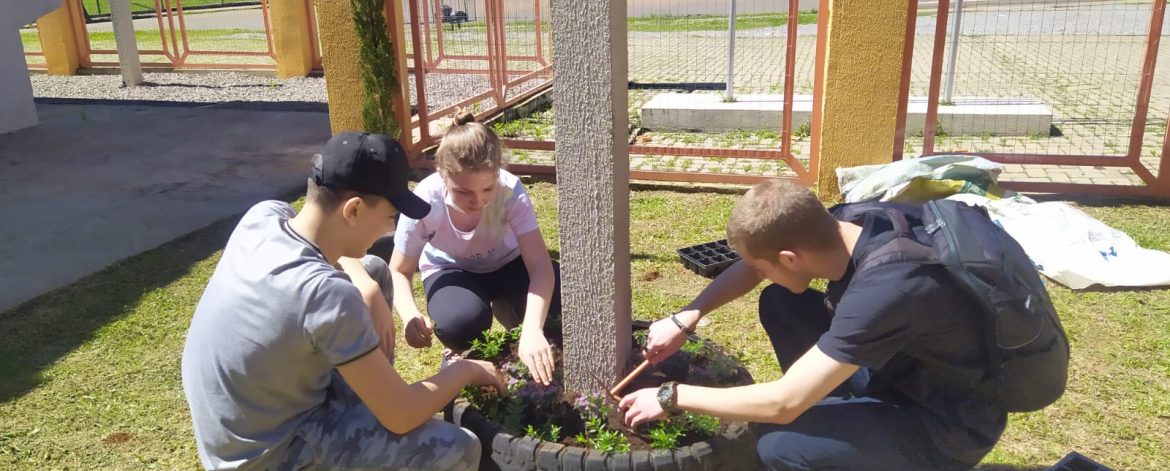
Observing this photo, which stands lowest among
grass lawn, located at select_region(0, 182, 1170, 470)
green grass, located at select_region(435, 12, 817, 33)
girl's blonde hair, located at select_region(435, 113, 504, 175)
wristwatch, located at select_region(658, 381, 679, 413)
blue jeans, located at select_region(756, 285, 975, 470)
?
grass lawn, located at select_region(0, 182, 1170, 470)

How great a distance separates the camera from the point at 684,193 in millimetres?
6289

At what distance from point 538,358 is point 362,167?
0.88 metres

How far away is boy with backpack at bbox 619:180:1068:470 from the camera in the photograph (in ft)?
6.30

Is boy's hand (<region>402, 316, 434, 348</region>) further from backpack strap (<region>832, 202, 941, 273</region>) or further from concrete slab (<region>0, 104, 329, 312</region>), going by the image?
concrete slab (<region>0, 104, 329, 312</region>)

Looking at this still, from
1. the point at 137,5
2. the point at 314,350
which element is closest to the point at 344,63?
the point at 314,350

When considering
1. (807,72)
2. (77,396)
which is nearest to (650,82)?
(807,72)

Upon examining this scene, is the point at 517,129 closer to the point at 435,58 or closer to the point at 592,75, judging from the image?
the point at 435,58

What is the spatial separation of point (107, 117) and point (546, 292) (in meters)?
8.97

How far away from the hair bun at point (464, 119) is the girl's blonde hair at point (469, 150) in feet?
0.17

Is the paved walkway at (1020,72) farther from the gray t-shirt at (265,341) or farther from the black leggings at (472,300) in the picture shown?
the gray t-shirt at (265,341)

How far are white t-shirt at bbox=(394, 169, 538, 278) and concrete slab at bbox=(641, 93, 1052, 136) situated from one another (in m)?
5.38

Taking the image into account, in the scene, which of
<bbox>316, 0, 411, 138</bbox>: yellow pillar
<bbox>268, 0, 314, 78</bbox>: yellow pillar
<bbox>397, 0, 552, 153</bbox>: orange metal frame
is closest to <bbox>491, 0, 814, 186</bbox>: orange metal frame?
<bbox>397, 0, 552, 153</bbox>: orange metal frame

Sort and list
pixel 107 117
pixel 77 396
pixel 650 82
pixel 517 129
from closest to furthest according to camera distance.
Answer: pixel 77 396, pixel 517 129, pixel 107 117, pixel 650 82

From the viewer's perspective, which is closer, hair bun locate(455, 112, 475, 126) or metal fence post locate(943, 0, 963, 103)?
hair bun locate(455, 112, 475, 126)
